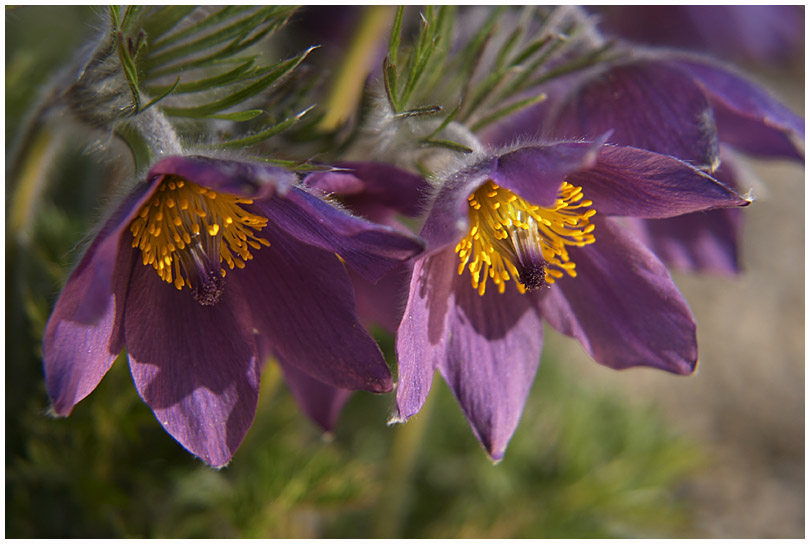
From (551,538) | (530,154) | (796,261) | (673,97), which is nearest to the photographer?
(530,154)

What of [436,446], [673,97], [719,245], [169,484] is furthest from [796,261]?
[169,484]

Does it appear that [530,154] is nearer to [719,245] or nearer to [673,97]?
[673,97]

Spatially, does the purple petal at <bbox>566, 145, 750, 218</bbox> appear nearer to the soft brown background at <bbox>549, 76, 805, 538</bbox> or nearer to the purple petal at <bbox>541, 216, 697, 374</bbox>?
the purple petal at <bbox>541, 216, 697, 374</bbox>

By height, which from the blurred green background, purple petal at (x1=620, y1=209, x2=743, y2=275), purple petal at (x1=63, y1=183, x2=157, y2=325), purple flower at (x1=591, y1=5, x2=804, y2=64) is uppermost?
purple petal at (x1=63, y1=183, x2=157, y2=325)

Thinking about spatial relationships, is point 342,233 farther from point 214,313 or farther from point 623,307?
point 623,307

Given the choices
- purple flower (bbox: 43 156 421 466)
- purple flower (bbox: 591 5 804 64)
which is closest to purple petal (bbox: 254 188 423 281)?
purple flower (bbox: 43 156 421 466)

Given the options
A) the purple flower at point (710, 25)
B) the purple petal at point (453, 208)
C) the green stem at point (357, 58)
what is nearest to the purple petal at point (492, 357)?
the purple petal at point (453, 208)

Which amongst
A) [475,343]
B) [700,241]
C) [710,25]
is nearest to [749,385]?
[710,25]
